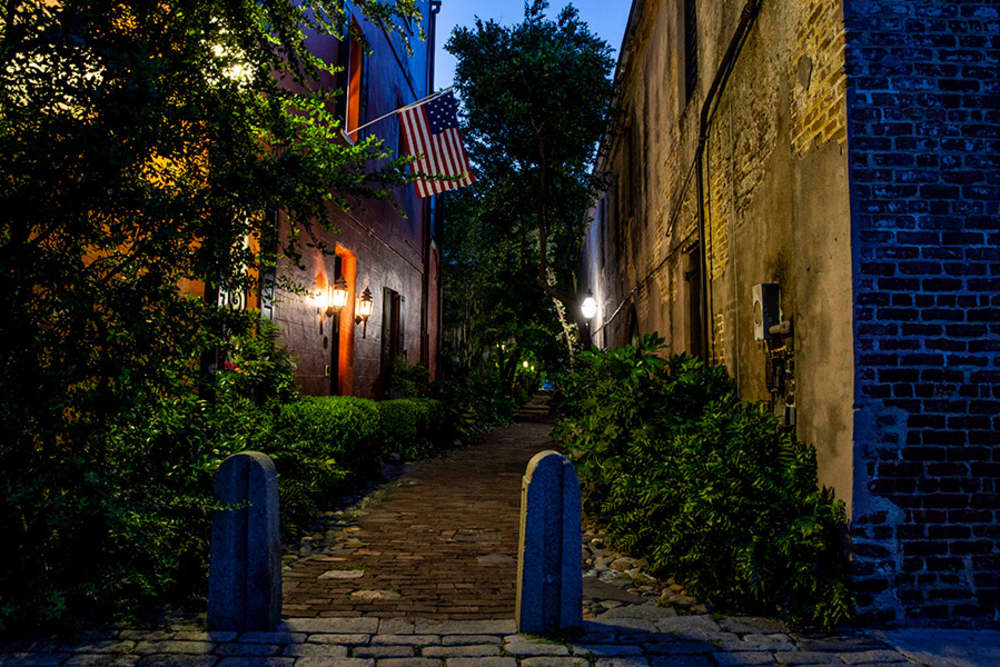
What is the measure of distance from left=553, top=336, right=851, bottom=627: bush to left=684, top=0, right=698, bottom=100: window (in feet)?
13.6

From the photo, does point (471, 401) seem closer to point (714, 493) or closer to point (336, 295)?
point (336, 295)

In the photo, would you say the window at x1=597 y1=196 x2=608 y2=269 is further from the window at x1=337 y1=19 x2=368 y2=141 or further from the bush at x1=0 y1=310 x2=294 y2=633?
the bush at x1=0 y1=310 x2=294 y2=633

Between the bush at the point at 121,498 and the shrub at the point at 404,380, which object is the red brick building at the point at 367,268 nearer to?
the shrub at the point at 404,380

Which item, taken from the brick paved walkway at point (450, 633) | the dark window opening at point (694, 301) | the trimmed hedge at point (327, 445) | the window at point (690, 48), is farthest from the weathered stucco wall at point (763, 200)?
the trimmed hedge at point (327, 445)

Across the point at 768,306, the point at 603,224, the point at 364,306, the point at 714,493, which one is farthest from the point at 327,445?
the point at 603,224

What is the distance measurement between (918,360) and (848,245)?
31.0 inches

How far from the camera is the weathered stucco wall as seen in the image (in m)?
3.97

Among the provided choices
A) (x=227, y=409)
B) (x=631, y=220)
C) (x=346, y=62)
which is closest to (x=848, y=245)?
(x=227, y=409)

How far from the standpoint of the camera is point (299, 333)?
855 cm

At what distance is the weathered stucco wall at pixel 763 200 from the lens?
3969 millimetres

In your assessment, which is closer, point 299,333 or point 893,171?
point 893,171

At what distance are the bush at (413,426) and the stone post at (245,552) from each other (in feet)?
19.7

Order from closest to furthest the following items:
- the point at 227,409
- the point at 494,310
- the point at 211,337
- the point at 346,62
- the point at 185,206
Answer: the point at 185,206
the point at 211,337
the point at 227,409
the point at 346,62
the point at 494,310

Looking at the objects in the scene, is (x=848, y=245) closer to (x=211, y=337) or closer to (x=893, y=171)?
(x=893, y=171)
